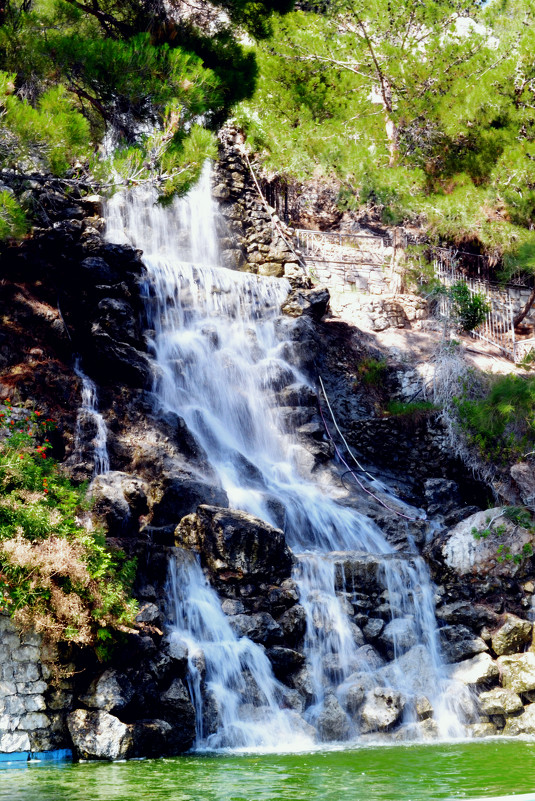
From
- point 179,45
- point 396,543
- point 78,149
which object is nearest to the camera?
point 78,149

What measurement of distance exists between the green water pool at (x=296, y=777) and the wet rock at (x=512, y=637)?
2317mm

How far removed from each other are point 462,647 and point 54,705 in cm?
541

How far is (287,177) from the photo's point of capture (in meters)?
21.6

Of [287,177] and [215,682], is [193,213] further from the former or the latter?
[215,682]

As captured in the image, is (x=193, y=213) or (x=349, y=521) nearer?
(x=349, y=521)

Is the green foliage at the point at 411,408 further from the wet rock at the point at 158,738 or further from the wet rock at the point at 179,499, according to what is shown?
the wet rock at the point at 158,738

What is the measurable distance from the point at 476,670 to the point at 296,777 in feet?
14.2

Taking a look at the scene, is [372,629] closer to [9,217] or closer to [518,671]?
[518,671]

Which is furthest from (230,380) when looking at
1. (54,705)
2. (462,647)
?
(54,705)

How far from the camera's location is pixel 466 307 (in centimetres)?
1872

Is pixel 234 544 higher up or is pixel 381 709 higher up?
pixel 234 544

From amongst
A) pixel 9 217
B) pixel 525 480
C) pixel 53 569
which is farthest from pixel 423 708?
pixel 9 217

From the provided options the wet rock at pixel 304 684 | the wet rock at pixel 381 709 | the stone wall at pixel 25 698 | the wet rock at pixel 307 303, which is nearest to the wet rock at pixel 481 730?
the wet rock at pixel 381 709

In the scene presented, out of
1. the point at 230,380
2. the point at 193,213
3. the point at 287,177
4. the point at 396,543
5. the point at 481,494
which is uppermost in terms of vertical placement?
the point at 287,177
